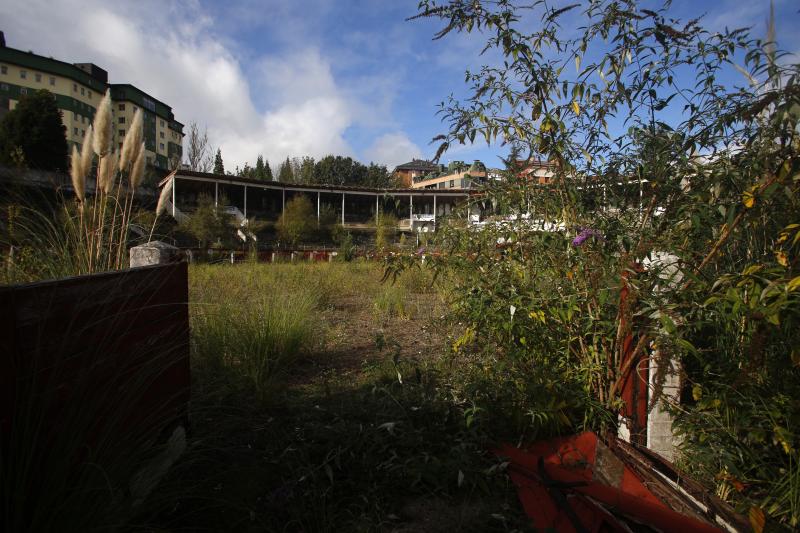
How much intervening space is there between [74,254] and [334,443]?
208cm

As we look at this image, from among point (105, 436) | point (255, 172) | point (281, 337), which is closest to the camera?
point (105, 436)

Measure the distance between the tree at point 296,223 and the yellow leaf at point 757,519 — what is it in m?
27.9

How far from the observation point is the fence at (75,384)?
3.83 ft

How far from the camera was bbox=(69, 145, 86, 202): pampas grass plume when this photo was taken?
9.00 ft

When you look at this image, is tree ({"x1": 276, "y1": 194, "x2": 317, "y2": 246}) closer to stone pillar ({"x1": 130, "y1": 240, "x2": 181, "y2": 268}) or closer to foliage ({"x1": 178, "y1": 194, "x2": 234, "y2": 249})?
foliage ({"x1": 178, "y1": 194, "x2": 234, "y2": 249})

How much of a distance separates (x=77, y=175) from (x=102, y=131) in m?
0.33

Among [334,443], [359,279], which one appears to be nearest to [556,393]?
[334,443]

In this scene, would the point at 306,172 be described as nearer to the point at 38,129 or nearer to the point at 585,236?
the point at 38,129

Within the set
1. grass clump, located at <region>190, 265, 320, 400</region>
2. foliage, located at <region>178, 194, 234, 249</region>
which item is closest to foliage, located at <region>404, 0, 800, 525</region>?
grass clump, located at <region>190, 265, 320, 400</region>

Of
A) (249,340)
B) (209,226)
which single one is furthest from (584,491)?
(209,226)

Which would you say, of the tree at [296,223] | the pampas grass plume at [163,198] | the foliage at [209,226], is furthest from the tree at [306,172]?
the pampas grass plume at [163,198]

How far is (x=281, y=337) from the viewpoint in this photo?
338cm

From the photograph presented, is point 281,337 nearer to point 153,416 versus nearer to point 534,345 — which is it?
point 153,416

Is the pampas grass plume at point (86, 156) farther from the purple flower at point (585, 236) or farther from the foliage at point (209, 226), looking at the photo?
the foliage at point (209, 226)
